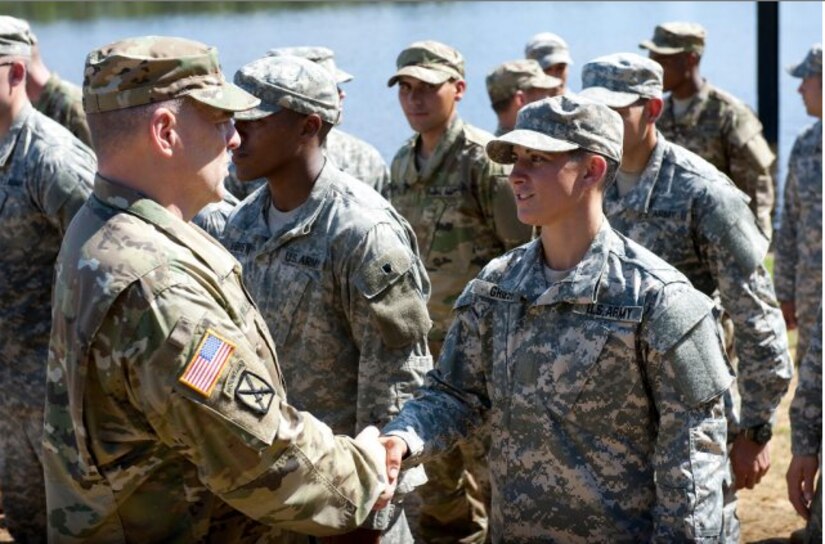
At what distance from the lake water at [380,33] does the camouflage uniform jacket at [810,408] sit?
7643 mm

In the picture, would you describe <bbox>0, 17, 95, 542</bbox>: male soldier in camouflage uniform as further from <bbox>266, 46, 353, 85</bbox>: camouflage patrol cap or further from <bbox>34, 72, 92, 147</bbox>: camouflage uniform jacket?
<bbox>34, 72, 92, 147</bbox>: camouflage uniform jacket

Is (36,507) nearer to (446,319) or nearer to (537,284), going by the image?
(446,319)

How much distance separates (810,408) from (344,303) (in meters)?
1.53

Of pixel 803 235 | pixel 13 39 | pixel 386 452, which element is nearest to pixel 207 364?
pixel 386 452

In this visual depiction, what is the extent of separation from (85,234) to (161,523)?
2.30 feet

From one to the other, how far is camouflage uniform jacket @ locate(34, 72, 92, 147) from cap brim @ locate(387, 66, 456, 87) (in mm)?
1908

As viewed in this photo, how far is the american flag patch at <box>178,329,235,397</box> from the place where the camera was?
3.24 meters

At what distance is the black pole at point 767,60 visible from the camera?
14633 mm

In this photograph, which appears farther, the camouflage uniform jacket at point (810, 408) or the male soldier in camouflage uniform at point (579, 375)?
the camouflage uniform jacket at point (810, 408)

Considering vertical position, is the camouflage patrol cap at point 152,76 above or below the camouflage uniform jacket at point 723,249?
above

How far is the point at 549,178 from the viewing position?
13.1 ft

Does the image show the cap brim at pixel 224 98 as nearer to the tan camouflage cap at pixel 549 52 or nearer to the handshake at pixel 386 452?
the handshake at pixel 386 452

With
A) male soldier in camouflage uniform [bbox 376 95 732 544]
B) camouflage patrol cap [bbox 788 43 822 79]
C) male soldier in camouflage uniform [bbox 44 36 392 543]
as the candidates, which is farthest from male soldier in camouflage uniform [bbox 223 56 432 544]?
camouflage patrol cap [bbox 788 43 822 79]

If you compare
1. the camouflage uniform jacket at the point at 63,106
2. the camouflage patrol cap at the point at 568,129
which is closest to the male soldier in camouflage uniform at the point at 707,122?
the camouflage uniform jacket at the point at 63,106
